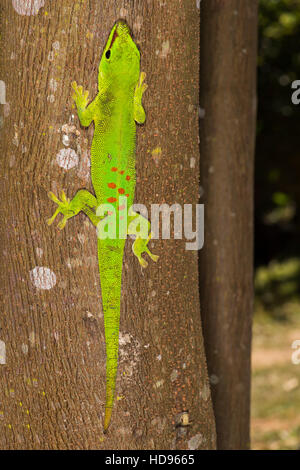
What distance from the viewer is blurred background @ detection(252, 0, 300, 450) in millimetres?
6734

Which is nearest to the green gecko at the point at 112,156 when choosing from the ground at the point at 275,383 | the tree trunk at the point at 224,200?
the tree trunk at the point at 224,200

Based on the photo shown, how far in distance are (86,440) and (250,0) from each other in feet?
9.15

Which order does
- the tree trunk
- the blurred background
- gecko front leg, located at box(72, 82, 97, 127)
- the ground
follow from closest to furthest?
gecko front leg, located at box(72, 82, 97, 127), the tree trunk, the ground, the blurred background

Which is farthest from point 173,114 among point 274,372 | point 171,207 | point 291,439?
point 274,372

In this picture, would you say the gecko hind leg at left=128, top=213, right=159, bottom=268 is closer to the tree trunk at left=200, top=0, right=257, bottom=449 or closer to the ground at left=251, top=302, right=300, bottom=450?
the tree trunk at left=200, top=0, right=257, bottom=449

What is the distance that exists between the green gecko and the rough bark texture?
1.5 inches

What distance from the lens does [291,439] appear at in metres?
5.81

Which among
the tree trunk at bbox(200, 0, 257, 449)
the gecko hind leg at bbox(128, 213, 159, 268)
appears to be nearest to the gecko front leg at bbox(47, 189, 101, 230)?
the gecko hind leg at bbox(128, 213, 159, 268)

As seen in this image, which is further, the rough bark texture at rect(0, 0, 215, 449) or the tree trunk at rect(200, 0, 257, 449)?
the tree trunk at rect(200, 0, 257, 449)

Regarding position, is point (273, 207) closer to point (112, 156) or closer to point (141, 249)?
point (141, 249)

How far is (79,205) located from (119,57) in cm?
66

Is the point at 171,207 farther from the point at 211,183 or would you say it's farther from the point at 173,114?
the point at 211,183

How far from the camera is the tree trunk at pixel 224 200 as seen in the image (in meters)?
3.47

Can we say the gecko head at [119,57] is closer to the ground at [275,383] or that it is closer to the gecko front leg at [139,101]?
the gecko front leg at [139,101]
